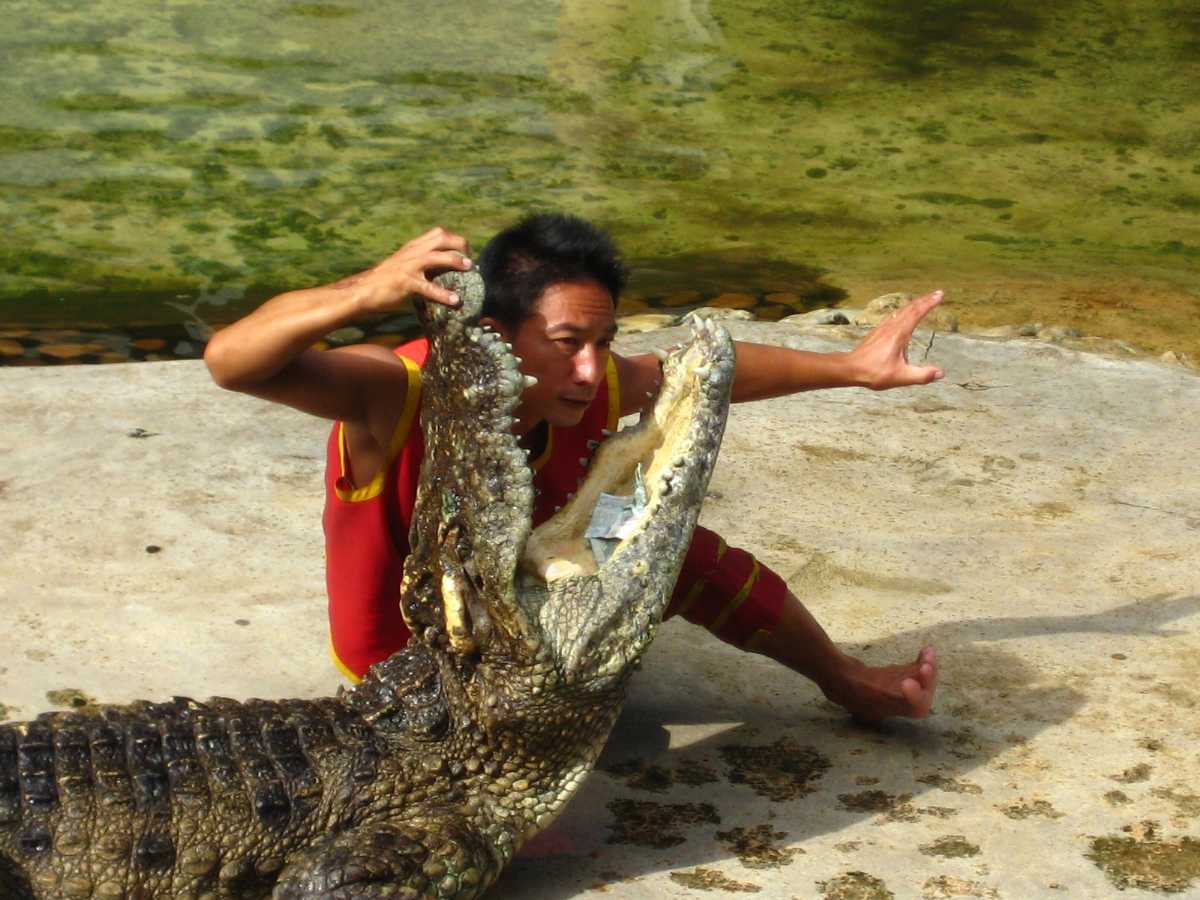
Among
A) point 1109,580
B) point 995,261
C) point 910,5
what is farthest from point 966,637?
point 910,5

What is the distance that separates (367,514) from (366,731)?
0.41 meters

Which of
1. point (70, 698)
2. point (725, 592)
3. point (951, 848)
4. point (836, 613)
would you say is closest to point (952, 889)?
point (951, 848)

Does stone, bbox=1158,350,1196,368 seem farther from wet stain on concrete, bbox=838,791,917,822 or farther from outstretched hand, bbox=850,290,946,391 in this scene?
wet stain on concrete, bbox=838,791,917,822

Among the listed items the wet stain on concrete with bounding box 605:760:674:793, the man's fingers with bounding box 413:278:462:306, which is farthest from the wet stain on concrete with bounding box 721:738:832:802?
the man's fingers with bounding box 413:278:462:306

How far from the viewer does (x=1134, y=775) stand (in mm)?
2998

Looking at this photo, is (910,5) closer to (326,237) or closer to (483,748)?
(326,237)

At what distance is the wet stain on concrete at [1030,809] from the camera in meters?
2.88

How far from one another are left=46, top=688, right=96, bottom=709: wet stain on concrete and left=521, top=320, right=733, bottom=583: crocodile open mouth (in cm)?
106

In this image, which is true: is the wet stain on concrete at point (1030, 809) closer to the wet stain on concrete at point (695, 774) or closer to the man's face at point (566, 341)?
the wet stain on concrete at point (695, 774)

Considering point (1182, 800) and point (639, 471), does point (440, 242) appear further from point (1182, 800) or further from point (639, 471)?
point (1182, 800)

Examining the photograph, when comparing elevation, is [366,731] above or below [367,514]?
below

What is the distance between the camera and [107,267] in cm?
656

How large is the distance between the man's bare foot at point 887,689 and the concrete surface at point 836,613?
0.22 feet

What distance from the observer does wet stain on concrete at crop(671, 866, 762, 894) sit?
263cm
